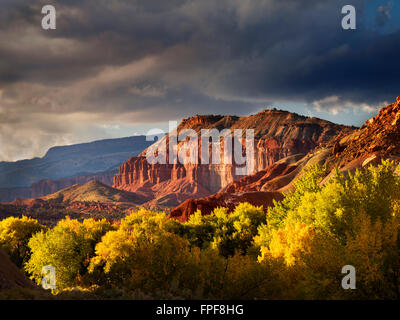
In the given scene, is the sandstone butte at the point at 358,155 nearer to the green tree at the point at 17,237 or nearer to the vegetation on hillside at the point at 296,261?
the green tree at the point at 17,237

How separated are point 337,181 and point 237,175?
163 m

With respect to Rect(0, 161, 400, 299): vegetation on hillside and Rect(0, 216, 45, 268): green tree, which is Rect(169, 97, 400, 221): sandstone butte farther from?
Rect(0, 161, 400, 299): vegetation on hillside

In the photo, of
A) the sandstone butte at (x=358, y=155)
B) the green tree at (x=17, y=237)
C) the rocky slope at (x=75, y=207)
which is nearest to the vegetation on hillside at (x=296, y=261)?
the green tree at (x=17, y=237)

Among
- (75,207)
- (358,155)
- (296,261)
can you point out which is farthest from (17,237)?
(75,207)

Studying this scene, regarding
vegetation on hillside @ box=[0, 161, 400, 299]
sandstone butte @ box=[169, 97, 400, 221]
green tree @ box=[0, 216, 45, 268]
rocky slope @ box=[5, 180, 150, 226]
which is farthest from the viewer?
rocky slope @ box=[5, 180, 150, 226]

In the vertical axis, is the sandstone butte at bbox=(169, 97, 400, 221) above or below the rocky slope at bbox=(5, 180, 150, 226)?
above

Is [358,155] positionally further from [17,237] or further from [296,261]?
[17,237]

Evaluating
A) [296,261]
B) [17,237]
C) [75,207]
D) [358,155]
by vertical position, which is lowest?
[17,237]

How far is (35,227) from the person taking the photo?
4697 centimetres

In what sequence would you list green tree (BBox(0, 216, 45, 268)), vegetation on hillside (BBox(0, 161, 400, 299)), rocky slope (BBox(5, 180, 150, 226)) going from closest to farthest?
vegetation on hillside (BBox(0, 161, 400, 299)) → green tree (BBox(0, 216, 45, 268)) → rocky slope (BBox(5, 180, 150, 226))

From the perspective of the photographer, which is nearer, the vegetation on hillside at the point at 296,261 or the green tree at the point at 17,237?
the vegetation on hillside at the point at 296,261

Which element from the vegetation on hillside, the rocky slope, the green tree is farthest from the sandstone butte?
the rocky slope

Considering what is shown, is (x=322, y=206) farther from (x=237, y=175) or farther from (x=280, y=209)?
(x=237, y=175)

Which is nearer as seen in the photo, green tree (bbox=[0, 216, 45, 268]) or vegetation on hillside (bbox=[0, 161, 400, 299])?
vegetation on hillside (bbox=[0, 161, 400, 299])
